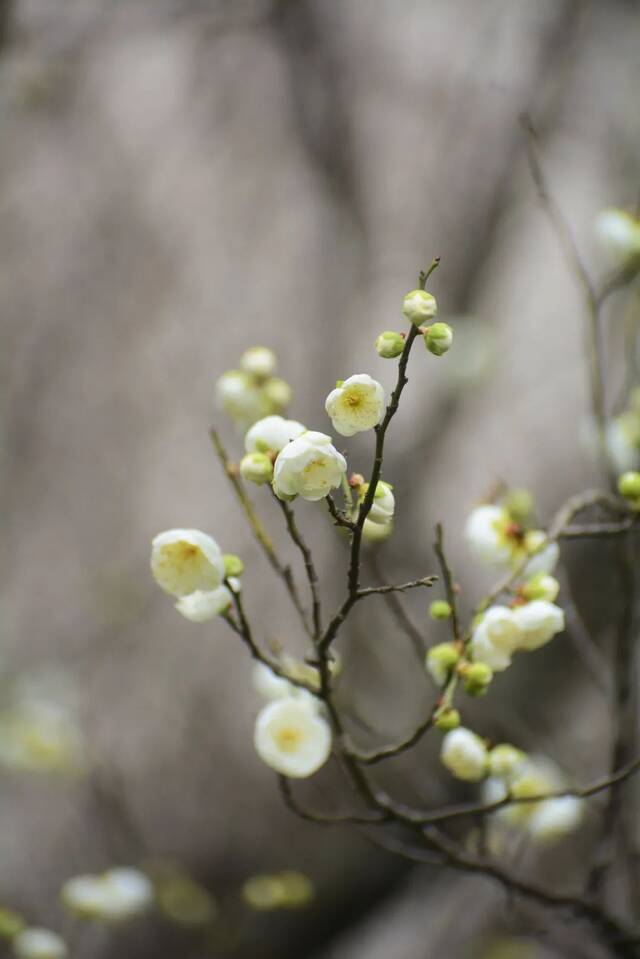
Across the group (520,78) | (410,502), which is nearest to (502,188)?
(520,78)

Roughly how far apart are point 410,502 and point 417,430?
14 cm

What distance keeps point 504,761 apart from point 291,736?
108mm

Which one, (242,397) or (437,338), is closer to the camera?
(437,338)

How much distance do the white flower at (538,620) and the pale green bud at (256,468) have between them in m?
0.13

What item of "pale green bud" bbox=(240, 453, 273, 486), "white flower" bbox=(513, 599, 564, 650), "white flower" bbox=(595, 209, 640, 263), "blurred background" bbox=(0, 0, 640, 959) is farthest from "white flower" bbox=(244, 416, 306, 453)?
"blurred background" bbox=(0, 0, 640, 959)

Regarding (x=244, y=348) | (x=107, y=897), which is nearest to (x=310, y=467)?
(x=107, y=897)

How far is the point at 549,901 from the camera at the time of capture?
0.47 metres

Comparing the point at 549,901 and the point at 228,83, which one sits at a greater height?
the point at 228,83

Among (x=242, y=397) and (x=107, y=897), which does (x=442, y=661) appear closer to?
(x=242, y=397)

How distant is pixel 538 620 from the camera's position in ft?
1.23

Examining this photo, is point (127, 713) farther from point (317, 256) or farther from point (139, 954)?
point (317, 256)

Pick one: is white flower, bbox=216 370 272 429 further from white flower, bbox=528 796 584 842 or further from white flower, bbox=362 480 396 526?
white flower, bbox=528 796 584 842

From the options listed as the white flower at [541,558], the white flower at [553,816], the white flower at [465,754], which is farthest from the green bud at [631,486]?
the white flower at [553,816]

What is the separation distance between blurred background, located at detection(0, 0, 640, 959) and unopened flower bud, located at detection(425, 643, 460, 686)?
1.45 feet
